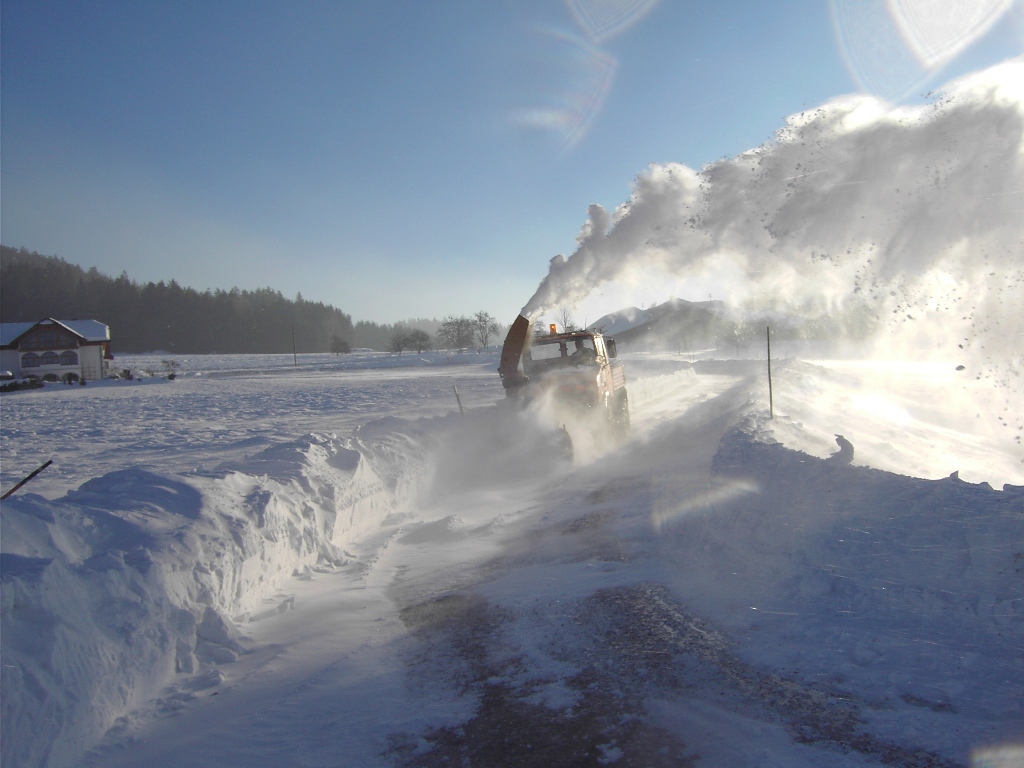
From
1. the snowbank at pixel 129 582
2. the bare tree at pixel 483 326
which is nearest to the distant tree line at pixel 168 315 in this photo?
the bare tree at pixel 483 326

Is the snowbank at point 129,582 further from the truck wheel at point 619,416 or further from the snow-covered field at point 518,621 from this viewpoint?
the truck wheel at point 619,416

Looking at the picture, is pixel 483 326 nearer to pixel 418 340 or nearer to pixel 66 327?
pixel 418 340

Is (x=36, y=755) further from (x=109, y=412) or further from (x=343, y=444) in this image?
(x=109, y=412)

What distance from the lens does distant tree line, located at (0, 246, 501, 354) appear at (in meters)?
89.4

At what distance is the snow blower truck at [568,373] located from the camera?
13.4 meters

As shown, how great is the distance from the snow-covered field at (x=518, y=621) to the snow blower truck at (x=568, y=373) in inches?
156

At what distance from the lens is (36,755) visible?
3420 mm

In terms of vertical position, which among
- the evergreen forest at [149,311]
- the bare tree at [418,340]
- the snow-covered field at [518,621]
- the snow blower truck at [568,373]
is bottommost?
the snow-covered field at [518,621]

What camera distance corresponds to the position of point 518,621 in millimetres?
5164

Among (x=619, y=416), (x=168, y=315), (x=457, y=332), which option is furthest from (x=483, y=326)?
(x=619, y=416)

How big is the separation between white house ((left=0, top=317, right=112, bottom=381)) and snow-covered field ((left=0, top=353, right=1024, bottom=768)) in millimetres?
54610

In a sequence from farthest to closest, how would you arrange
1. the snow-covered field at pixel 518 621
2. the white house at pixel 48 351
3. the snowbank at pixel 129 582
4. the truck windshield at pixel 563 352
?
1. the white house at pixel 48 351
2. the truck windshield at pixel 563 352
3. the snowbank at pixel 129 582
4. the snow-covered field at pixel 518 621

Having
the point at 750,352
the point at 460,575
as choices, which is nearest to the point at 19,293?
the point at 750,352

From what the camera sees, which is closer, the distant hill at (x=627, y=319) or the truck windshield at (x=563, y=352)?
the truck windshield at (x=563, y=352)
